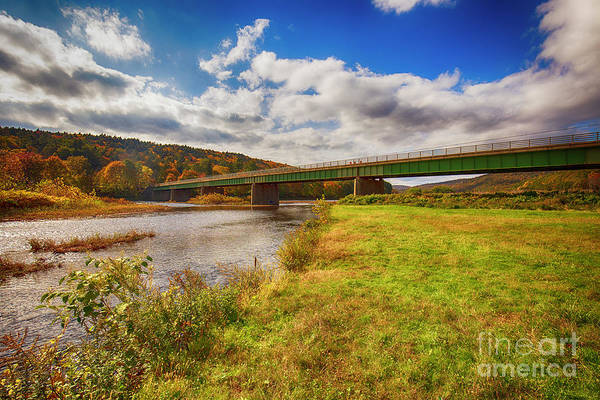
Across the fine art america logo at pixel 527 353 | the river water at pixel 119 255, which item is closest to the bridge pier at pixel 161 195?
the river water at pixel 119 255

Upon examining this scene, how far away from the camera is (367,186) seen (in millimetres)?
57438

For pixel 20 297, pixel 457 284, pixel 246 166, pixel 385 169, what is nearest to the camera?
pixel 457 284

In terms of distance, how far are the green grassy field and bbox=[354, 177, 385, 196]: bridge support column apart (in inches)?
1750

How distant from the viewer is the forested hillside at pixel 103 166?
56162 mm

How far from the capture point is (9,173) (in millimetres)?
44906

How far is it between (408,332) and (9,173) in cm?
7139

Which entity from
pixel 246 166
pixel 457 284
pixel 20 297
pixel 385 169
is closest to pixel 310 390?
pixel 457 284

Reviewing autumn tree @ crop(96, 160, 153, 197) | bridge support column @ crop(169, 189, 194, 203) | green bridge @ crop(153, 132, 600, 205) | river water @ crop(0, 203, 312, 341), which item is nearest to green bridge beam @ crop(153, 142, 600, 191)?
green bridge @ crop(153, 132, 600, 205)

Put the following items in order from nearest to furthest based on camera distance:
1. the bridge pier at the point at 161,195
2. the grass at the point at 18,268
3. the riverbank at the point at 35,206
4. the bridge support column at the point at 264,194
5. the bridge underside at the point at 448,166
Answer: the grass at the point at 18,268, the bridge underside at the point at 448,166, the riverbank at the point at 35,206, the bridge support column at the point at 264,194, the bridge pier at the point at 161,195

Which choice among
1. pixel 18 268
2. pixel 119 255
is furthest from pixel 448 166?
pixel 18 268

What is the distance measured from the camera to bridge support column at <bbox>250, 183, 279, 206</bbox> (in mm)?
81750

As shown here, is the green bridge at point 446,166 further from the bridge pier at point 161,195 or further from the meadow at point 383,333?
the bridge pier at point 161,195

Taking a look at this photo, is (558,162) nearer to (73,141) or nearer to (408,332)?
(408,332)

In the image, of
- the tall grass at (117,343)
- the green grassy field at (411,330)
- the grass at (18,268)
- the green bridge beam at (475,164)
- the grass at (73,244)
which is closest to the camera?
the green grassy field at (411,330)
